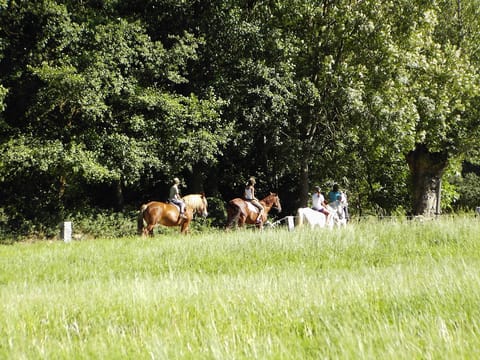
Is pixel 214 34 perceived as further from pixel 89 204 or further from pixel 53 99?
pixel 89 204

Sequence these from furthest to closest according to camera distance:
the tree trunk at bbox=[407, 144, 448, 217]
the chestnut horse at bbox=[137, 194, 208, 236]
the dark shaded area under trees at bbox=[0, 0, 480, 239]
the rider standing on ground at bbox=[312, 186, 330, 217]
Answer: the tree trunk at bbox=[407, 144, 448, 217]
the dark shaded area under trees at bbox=[0, 0, 480, 239]
the rider standing on ground at bbox=[312, 186, 330, 217]
the chestnut horse at bbox=[137, 194, 208, 236]

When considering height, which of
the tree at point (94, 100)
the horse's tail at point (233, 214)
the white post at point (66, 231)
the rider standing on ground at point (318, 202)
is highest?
the tree at point (94, 100)

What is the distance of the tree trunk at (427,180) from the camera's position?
96.4 feet

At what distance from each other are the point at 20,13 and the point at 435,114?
19426 mm

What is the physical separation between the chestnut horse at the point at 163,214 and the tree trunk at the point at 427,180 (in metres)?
14.7

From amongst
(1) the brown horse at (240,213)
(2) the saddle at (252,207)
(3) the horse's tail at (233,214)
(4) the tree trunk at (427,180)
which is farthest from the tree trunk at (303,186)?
(4) the tree trunk at (427,180)

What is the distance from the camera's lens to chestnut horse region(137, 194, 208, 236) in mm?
19875

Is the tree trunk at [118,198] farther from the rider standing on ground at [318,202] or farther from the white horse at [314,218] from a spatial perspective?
the white horse at [314,218]

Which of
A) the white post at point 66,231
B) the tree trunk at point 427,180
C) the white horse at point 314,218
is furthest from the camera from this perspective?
the tree trunk at point 427,180

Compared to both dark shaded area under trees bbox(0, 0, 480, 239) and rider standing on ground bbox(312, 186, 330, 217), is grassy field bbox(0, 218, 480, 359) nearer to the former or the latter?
rider standing on ground bbox(312, 186, 330, 217)

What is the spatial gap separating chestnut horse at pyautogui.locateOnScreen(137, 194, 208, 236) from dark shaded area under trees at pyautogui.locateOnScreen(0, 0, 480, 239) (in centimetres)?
248

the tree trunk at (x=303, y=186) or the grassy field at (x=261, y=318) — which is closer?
the grassy field at (x=261, y=318)

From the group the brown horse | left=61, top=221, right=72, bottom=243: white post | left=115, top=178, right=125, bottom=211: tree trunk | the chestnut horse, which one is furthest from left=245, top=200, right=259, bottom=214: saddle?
left=115, top=178, right=125, bottom=211: tree trunk

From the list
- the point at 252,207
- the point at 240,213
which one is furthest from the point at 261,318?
the point at 252,207
